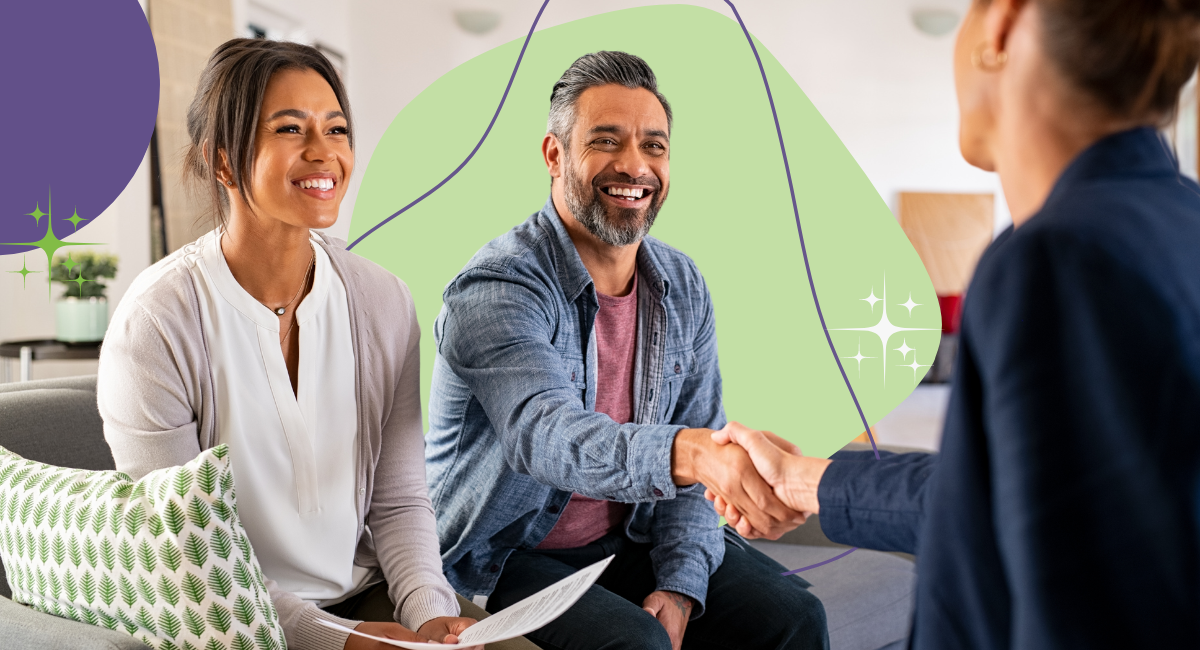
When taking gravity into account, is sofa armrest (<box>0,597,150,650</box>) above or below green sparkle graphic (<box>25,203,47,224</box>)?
below

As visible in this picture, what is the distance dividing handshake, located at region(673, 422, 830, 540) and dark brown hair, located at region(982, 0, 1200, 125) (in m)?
0.64

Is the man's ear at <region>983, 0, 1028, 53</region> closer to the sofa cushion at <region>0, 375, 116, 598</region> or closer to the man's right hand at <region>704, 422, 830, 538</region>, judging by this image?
the man's right hand at <region>704, 422, 830, 538</region>

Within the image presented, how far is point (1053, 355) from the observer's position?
0.54 metres

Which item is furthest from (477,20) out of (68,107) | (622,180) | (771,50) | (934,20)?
(934,20)

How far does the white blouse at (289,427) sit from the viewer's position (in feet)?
3.79

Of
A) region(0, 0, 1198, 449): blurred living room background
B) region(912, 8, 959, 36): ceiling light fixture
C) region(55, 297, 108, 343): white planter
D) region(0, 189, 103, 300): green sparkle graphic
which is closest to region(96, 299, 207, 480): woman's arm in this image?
region(0, 0, 1198, 449): blurred living room background

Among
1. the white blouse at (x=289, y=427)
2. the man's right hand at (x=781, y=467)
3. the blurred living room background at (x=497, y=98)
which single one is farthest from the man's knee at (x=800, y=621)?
the blurred living room background at (x=497, y=98)

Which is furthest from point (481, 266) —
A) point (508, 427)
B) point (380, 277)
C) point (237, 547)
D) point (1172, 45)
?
point (1172, 45)

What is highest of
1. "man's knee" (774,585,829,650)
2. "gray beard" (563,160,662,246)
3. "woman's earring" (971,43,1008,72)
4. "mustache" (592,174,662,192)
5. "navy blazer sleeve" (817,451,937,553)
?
"woman's earring" (971,43,1008,72)

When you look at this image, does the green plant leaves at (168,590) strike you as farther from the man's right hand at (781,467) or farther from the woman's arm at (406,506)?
the man's right hand at (781,467)

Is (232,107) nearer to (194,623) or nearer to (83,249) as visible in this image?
(194,623)

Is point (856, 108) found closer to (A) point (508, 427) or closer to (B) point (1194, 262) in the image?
(A) point (508, 427)

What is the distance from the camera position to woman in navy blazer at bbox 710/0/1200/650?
527 millimetres

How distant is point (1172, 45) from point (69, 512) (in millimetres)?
1092
